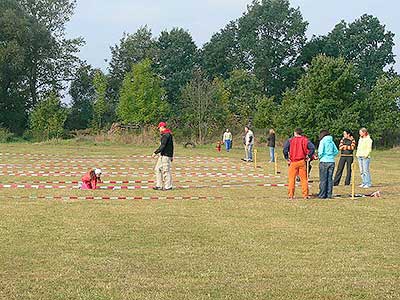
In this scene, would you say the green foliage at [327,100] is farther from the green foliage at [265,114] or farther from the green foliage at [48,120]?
the green foliage at [48,120]

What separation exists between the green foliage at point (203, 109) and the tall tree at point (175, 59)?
1275 centimetres

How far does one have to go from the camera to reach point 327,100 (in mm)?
44500

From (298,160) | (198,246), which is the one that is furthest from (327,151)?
(198,246)

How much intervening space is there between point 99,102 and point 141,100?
7.94 metres

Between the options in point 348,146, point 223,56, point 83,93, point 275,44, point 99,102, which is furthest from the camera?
point 223,56

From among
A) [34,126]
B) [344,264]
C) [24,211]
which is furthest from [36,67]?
[344,264]

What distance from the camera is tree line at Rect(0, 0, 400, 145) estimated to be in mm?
45500

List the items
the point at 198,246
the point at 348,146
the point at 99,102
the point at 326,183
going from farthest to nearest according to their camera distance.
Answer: the point at 99,102 → the point at 348,146 → the point at 326,183 → the point at 198,246

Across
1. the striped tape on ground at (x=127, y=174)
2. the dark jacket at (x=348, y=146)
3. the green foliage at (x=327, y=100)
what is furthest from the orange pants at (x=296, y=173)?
the green foliage at (x=327, y=100)

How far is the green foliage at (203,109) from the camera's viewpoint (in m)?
50.5

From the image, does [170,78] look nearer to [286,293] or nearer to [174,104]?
[174,104]

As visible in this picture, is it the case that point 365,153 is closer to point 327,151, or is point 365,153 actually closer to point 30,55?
point 327,151

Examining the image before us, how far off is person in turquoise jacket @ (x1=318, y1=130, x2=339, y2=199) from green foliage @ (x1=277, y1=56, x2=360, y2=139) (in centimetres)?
2913

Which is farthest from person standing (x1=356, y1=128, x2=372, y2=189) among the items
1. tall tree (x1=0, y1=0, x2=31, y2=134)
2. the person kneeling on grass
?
tall tree (x1=0, y1=0, x2=31, y2=134)
